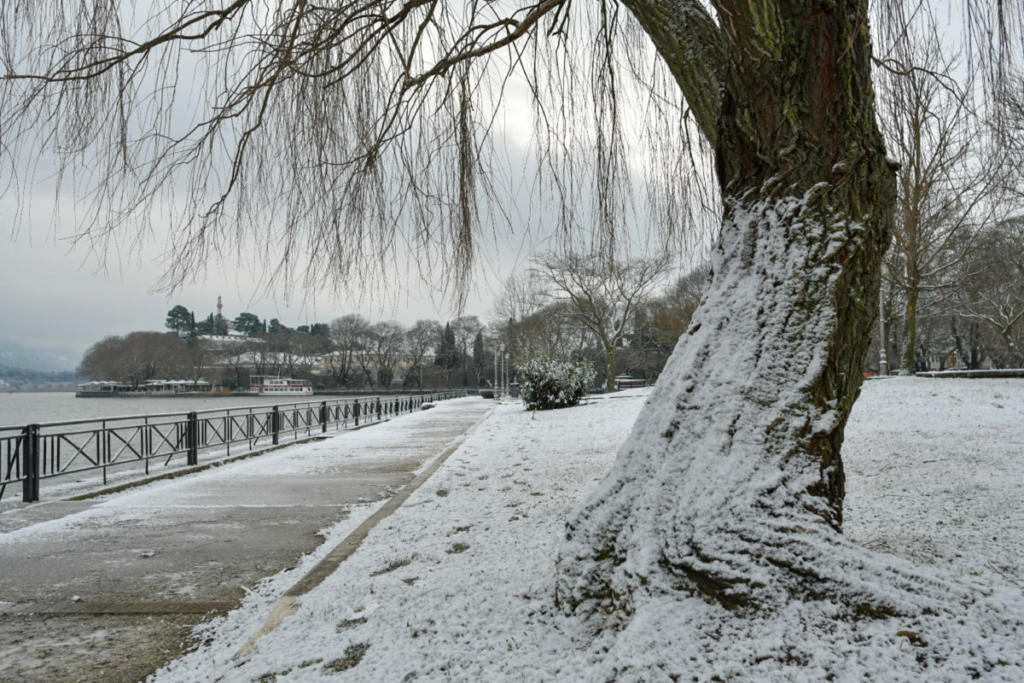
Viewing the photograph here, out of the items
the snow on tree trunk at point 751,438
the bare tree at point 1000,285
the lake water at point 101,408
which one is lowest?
the lake water at point 101,408

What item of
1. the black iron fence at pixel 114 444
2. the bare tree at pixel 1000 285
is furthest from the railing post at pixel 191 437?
the bare tree at pixel 1000 285

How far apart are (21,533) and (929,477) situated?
8536 mm

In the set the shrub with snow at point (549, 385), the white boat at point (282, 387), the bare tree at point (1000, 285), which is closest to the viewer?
the bare tree at point (1000, 285)

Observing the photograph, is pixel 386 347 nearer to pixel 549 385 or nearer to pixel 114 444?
pixel 549 385

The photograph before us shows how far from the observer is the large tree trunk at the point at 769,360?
2279 mm

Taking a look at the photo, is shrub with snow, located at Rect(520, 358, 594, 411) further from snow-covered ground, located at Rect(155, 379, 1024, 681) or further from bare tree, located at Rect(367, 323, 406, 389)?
bare tree, located at Rect(367, 323, 406, 389)

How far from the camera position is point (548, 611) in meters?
2.71

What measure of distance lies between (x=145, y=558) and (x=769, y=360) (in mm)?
5012

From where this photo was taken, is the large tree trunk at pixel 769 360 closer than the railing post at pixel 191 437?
Yes

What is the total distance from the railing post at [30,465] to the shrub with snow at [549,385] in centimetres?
1662

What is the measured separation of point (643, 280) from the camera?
31734mm

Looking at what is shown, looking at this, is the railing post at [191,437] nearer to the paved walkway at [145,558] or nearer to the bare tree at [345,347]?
the paved walkway at [145,558]

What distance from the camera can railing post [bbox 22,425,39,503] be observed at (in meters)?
7.54

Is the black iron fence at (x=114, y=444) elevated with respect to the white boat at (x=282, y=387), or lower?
elevated
